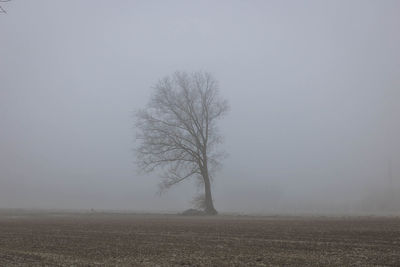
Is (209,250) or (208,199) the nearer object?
(209,250)

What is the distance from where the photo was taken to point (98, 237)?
1292 cm

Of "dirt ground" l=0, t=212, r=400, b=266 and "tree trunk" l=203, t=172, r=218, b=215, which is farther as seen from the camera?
"tree trunk" l=203, t=172, r=218, b=215

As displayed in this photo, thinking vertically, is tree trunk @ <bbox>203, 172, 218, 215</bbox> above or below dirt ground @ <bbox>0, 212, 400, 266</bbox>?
above

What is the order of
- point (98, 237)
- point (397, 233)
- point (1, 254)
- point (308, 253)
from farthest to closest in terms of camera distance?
1. point (98, 237)
2. point (397, 233)
3. point (1, 254)
4. point (308, 253)

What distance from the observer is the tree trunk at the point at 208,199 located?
33.7 meters

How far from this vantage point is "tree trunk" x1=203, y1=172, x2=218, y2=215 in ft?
110

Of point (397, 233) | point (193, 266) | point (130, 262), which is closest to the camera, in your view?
point (193, 266)

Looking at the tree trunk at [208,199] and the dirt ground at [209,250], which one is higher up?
the tree trunk at [208,199]

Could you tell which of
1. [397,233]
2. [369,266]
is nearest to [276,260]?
[369,266]

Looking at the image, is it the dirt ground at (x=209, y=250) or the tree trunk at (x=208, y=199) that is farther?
the tree trunk at (x=208, y=199)

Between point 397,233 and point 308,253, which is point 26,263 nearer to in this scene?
point 308,253

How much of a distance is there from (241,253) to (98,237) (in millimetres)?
5557

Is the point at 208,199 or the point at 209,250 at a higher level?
the point at 208,199

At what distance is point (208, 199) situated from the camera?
113 ft
